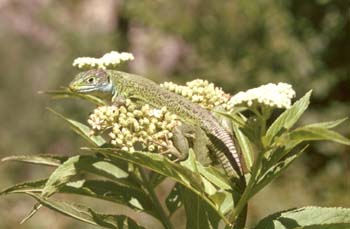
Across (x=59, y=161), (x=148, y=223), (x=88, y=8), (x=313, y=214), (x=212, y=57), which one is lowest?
(x=313, y=214)

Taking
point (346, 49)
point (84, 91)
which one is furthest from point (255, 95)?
point (346, 49)

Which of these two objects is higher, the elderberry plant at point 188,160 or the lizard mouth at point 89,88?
the lizard mouth at point 89,88

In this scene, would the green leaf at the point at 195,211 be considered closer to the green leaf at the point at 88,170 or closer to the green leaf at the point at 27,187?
the green leaf at the point at 88,170

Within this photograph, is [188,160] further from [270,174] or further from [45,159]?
[45,159]

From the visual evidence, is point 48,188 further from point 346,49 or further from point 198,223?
point 346,49

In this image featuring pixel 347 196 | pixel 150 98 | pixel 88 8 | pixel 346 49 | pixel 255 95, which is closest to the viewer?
pixel 255 95

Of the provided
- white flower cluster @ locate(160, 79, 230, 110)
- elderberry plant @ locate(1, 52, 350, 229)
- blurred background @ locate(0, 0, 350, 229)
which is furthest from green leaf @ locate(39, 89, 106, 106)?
blurred background @ locate(0, 0, 350, 229)

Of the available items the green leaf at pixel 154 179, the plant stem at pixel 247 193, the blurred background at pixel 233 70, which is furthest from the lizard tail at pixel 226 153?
the blurred background at pixel 233 70
